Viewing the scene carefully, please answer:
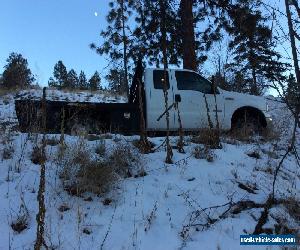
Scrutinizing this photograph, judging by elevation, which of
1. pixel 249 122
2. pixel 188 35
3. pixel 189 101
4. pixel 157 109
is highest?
pixel 188 35

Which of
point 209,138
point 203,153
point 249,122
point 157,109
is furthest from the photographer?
point 249,122

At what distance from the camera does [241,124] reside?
11703mm

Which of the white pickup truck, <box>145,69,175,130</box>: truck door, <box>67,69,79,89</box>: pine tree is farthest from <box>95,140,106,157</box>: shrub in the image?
<box>67,69,79,89</box>: pine tree

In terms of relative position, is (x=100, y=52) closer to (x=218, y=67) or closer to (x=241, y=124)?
(x=218, y=67)

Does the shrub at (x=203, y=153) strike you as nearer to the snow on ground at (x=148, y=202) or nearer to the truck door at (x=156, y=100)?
the snow on ground at (x=148, y=202)

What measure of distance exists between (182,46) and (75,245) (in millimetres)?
11305

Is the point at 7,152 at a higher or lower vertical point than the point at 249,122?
lower

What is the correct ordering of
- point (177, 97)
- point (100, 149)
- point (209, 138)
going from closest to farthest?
point (100, 149) < point (209, 138) < point (177, 97)

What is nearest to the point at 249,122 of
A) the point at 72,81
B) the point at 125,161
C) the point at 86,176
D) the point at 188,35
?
the point at 188,35

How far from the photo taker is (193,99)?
11.4 meters

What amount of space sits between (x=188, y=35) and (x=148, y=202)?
980 centimetres

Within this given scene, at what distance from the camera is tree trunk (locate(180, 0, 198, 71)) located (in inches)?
589

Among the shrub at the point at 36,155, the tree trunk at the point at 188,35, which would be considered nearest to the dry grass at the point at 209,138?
the shrub at the point at 36,155

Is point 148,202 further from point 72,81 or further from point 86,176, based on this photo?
point 72,81
